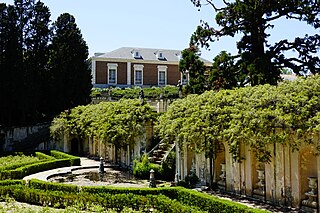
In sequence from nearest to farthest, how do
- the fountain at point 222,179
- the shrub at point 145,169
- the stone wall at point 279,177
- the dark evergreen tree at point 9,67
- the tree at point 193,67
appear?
the stone wall at point 279,177
the fountain at point 222,179
the shrub at point 145,169
the tree at point 193,67
the dark evergreen tree at point 9,67

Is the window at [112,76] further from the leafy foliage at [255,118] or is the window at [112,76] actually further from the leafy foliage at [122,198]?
the leafy foliage at [122,198]

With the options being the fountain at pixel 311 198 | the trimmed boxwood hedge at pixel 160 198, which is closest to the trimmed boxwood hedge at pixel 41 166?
the trimmed boxwood hedge at pixel 160 198

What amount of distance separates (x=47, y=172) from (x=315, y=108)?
1622 cm

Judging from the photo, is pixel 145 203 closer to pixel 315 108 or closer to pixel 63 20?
Answer: pixel 315 108

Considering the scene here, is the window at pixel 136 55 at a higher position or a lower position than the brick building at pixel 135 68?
higher

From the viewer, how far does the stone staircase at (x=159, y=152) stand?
21923mm

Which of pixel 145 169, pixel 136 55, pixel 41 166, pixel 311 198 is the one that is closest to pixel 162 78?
pixel 136 55

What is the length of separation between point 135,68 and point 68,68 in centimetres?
1055

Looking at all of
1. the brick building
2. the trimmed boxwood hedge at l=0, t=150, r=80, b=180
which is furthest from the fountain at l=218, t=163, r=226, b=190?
the brick building

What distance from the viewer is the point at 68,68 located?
3875 centimetres

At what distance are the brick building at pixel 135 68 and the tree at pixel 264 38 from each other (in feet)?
67.9

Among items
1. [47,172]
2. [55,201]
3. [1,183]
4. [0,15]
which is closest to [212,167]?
[55,201]

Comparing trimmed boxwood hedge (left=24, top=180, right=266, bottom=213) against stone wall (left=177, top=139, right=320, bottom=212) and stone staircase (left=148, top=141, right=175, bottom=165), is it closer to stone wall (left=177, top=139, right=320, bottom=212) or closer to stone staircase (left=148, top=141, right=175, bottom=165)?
stone wall (left=177, top=139, right=320, bottom=212)

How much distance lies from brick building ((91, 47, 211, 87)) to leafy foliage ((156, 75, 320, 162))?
2959 centimetres
